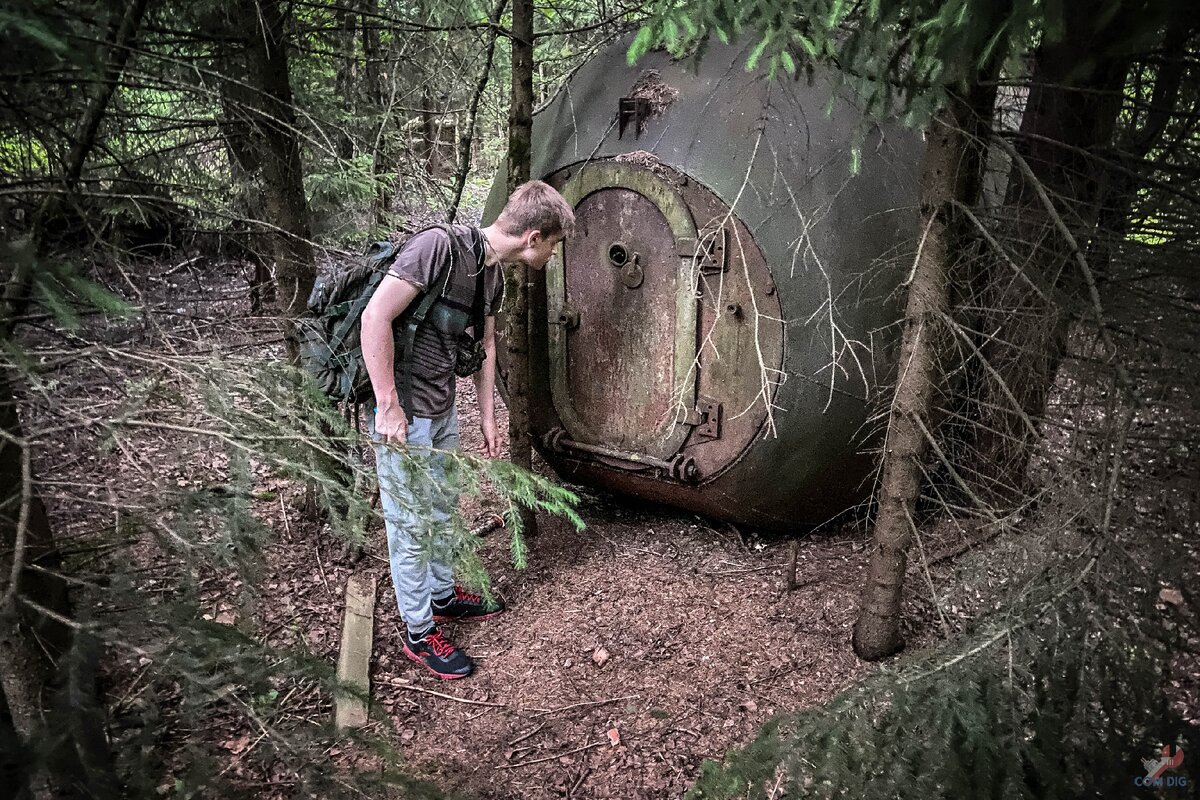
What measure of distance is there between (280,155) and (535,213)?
1643 millimetres

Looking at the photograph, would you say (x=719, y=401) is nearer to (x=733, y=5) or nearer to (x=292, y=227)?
(x=733, y=5)

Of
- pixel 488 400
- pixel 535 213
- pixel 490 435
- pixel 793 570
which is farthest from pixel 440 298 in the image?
pixel 793 570

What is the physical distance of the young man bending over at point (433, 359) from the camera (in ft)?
9.23

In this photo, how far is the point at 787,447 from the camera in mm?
3588

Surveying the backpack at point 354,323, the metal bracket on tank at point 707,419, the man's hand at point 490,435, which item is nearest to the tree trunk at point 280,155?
the backpack at point 354,323

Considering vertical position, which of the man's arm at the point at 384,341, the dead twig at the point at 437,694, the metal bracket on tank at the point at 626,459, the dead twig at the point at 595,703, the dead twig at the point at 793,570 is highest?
the man's arm at the point at 384,341

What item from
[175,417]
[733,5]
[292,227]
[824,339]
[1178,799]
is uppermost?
[733,5]

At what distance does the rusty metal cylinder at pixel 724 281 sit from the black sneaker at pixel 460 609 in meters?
1.00

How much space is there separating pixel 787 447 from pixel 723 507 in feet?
1.72

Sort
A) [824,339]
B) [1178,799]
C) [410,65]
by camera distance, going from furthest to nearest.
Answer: [410,65], [824,339], [1178,799]

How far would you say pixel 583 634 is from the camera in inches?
141

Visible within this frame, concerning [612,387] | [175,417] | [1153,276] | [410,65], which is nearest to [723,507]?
[612,387]

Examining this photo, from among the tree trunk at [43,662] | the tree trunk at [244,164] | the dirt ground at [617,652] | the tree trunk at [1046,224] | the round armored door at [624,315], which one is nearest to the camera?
the tree trunk at [43,662]

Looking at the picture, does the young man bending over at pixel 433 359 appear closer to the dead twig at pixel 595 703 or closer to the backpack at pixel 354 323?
the backpack at pixel 354 323
